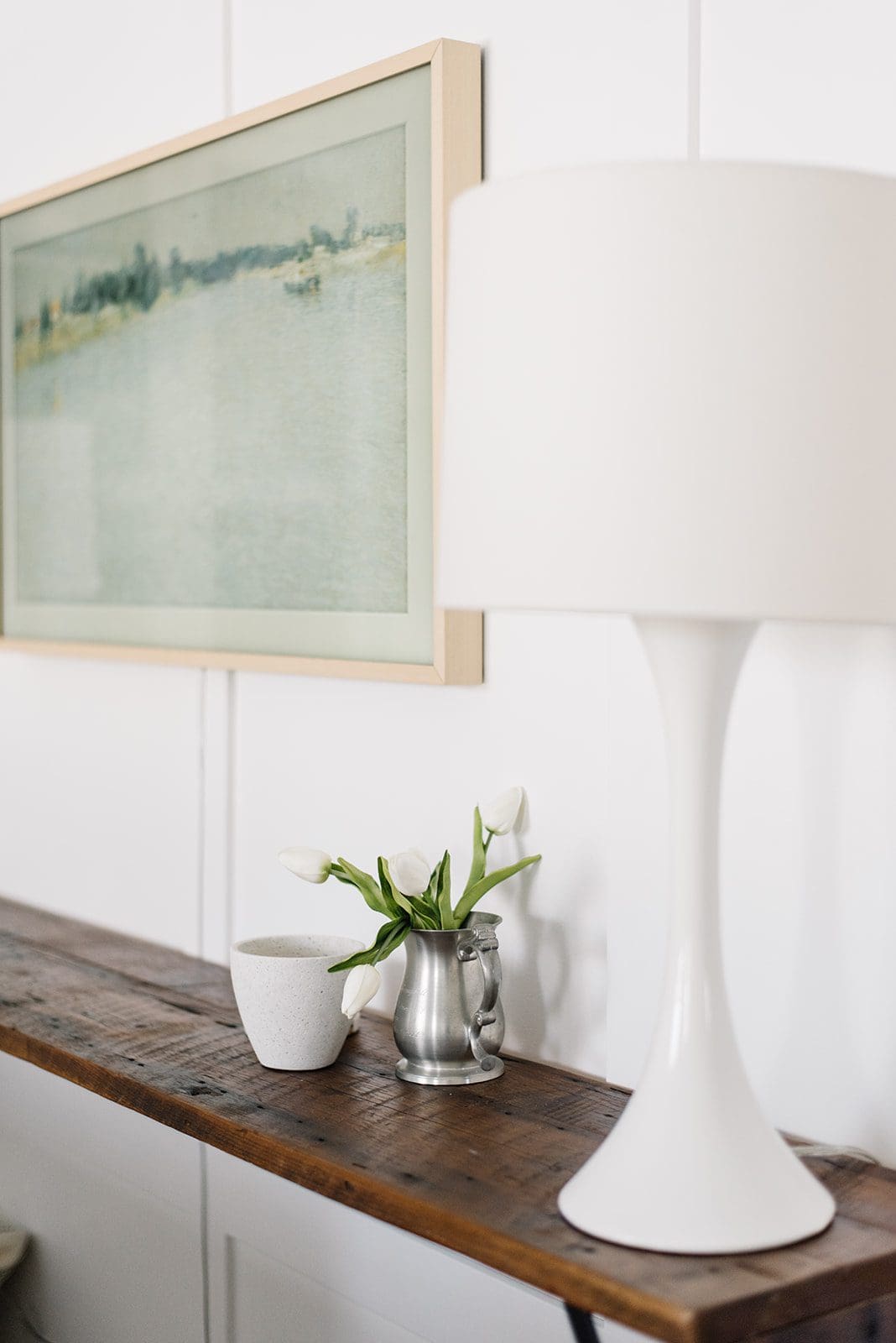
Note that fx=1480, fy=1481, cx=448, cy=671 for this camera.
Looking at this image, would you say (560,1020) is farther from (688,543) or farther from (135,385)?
(135,385)

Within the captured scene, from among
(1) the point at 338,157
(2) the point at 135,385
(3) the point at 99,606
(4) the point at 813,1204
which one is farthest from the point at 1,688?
(4) the point at 813,1204

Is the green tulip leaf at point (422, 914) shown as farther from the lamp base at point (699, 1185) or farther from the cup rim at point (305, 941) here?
the lamp base at point (699, 1185)

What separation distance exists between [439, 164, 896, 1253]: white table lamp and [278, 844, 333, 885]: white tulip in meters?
0.45

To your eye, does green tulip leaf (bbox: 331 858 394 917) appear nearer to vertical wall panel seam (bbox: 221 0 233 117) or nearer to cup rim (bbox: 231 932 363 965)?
cup rim (bbox: 231 932 363 965)

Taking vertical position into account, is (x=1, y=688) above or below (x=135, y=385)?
below

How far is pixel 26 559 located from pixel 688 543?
4.26 feet

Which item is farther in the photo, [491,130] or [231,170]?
[231,170]

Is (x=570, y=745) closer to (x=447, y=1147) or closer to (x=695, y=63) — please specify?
(x=447, y=1147)

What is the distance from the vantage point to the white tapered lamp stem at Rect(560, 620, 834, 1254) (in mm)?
823

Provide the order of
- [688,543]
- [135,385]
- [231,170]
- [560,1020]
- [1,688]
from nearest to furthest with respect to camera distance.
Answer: [688,543]
[560,1020]
[231,170]
[135,385]
[1,688]

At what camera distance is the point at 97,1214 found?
1892 millimetres

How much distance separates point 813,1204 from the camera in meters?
0.85

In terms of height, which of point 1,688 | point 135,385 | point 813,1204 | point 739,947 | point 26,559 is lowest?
point 813,1204


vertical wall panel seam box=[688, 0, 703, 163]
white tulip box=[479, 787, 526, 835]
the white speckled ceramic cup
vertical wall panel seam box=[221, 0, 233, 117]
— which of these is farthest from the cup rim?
vertical wall panel seam box=[221, 0, 233, 117]
